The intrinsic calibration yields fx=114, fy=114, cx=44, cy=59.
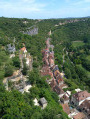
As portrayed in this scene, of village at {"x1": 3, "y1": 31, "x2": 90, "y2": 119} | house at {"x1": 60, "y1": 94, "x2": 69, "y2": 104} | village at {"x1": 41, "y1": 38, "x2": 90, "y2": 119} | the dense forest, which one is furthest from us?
house at {"x1": 60, "y1": 94, "x2": 69, "y2": 104}

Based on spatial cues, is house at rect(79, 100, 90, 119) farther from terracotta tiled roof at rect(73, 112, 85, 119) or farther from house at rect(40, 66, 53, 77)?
house at rect(40, 66, 53, 77)

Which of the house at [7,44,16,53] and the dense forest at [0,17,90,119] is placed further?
the house at [7,44,16,53]

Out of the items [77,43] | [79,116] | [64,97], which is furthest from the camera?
[77,43]

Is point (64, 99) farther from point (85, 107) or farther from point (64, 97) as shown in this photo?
point (85, 107)

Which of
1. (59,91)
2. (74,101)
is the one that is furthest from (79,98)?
(59,91)

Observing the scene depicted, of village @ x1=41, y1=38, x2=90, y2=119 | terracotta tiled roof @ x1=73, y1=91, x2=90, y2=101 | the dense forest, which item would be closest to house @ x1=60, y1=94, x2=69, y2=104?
village @ x1=41, y1=38, x2=90, y2=119

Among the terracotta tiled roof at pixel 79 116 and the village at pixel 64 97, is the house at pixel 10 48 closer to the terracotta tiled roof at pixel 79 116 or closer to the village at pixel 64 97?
the village at pixel 64 97

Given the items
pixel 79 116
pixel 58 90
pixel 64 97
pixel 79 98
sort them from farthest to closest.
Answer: pixel 58 90 < pixel 64 97 < pixel 79 98 < pixel 79 116

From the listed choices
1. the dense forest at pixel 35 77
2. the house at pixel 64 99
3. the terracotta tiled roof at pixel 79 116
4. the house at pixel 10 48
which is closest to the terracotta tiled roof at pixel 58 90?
the house at pixel 64 99

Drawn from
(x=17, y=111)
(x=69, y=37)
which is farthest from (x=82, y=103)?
(x=69, y=37)

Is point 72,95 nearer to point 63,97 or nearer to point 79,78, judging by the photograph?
point 63,97

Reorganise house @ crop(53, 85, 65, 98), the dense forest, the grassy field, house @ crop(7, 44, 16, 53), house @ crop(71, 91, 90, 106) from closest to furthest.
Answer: the dense forest → house @ crop(71, 91, 90, 106) → house @ crop(53, 85, 65, 98) → house @ crop(7, 44, 16, 53) → the grassy field
